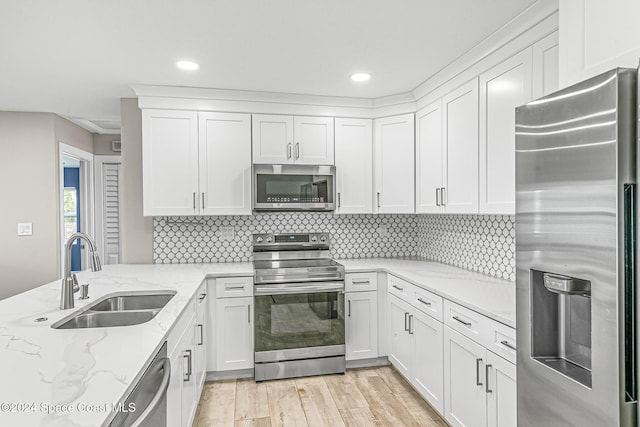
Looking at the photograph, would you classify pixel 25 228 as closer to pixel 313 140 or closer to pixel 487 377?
pixel 313 140

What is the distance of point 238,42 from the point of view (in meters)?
2.41

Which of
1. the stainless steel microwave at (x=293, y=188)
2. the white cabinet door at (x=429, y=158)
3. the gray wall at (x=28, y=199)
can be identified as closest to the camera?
the white cabinet door at (x=429, y=158)

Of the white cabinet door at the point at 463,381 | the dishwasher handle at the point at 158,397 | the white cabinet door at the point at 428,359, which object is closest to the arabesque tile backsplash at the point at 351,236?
the white cabinet door at the point at 428,359

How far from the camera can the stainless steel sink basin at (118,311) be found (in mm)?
1941

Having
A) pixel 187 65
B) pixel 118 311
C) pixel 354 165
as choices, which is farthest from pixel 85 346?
pixel 354 165

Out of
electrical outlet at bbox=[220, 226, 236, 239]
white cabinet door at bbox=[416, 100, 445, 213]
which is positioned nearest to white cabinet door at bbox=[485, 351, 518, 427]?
white cabinet door at bbox=[416, 100, 445, 213]

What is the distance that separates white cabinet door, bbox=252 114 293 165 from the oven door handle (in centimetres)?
108

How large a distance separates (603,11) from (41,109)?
184 inches

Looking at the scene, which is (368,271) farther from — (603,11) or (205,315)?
(603,11)

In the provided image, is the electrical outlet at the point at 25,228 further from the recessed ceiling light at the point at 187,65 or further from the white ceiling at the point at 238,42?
the recessed ceiling light at the point at 187,65

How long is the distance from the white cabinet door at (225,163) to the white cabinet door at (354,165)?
83 cm

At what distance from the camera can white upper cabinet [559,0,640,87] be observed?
1.16 metres

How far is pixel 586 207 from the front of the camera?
1.08 meters

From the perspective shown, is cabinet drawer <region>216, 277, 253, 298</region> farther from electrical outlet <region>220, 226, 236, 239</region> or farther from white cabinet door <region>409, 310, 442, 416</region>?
white cabinet door <region>409, 310, 442, 416</region>
